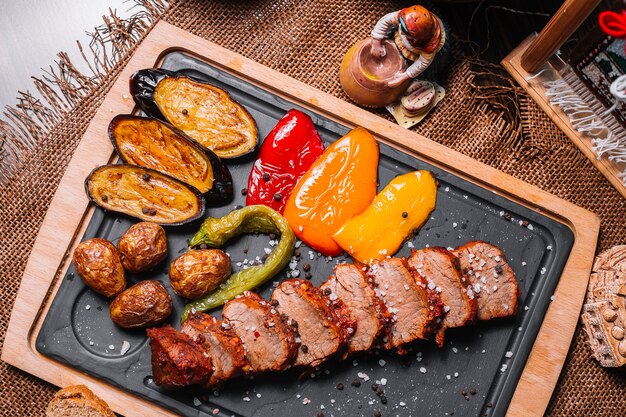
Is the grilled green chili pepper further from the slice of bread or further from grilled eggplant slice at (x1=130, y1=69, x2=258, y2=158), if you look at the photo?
the slice of bread

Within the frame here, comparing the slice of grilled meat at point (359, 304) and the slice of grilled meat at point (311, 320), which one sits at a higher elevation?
the slice of grilled meat at point (359, 304)

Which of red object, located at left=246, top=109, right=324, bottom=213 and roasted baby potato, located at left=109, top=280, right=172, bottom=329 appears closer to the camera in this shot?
roasted baby potato, located at left=109, top=280, right=172, bottom=329

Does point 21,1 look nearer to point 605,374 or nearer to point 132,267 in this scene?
point 132,267

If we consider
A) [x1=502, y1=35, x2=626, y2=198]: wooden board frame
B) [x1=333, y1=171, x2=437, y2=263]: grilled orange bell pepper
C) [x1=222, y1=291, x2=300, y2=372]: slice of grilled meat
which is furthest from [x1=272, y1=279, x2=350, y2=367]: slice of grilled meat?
[x1=502, y1=35, x2=626, y2=198]: wooden board frame

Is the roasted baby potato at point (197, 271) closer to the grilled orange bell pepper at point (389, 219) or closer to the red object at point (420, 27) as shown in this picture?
the grilled orange bell pepper at point (389, 219)

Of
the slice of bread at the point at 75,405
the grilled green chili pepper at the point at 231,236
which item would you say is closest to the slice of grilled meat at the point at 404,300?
the grilled green chili pepper at the point at 231,236

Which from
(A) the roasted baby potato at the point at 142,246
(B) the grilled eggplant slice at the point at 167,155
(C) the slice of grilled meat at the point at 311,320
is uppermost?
(B) the grilled eggplant slice at the point at 167,155
